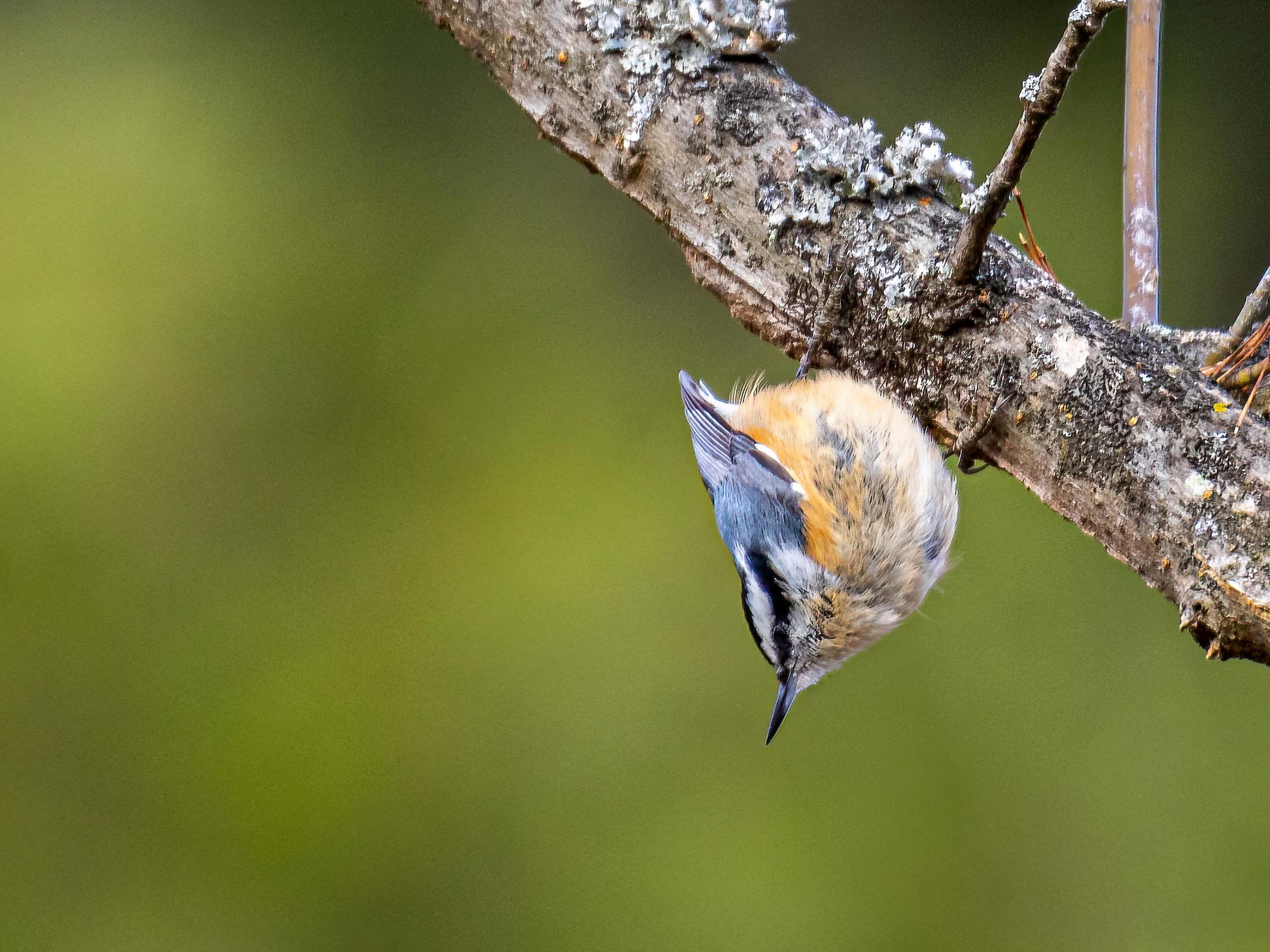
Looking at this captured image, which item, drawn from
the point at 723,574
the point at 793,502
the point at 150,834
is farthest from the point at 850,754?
the point at 150,834

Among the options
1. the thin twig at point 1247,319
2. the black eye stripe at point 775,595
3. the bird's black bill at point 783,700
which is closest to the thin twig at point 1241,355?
the thin twig at point 1247,319

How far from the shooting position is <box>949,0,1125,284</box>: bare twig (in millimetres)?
913

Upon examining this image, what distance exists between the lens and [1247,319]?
110 cm

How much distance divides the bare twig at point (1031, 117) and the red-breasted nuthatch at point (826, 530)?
32 cm

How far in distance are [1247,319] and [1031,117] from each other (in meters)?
0.35

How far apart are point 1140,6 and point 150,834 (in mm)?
2588

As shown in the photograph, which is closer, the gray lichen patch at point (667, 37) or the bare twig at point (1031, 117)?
the bare twig at point (1031, 117)

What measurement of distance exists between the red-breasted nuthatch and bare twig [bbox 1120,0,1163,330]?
0.33m

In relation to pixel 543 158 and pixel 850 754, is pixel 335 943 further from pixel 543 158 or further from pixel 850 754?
pixel 543 158

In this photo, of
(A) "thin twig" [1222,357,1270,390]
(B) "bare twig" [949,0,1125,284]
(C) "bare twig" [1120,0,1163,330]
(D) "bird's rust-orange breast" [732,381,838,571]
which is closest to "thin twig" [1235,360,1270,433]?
(A) "thin twig" [1222,357,1270,390]

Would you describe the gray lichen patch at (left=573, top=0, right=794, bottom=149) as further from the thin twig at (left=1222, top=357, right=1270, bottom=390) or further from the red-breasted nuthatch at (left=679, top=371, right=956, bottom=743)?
the thin twig at (left=1222, top=357, right=1270, bottom=390)

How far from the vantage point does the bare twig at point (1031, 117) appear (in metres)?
0.91

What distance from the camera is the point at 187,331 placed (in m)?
2.59

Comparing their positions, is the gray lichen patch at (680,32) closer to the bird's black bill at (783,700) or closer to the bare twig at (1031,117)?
the bare twig at (1031,117)
